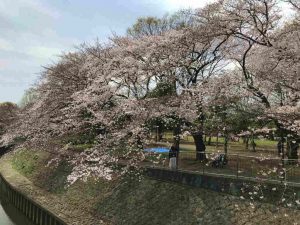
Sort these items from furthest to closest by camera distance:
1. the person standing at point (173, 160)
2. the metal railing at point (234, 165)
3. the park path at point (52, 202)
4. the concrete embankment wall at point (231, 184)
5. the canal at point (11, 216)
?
1. the canal at point (11, 216)
2. the person standing at point (173, 160)
3. the park path at point (52, 202)
4. the metal railing at point (234, 165)
5. the concrete embankment wall at point (231, 184)

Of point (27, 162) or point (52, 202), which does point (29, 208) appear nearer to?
point (52, 202)

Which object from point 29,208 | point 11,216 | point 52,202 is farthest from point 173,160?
point 11,216

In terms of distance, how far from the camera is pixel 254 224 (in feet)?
47.6

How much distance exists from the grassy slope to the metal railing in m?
1.23

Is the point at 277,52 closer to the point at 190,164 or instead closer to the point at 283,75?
the point at 283,75

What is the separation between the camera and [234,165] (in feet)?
59.5

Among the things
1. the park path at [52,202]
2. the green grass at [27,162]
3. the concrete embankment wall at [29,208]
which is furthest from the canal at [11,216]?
the green grass at [27,162]

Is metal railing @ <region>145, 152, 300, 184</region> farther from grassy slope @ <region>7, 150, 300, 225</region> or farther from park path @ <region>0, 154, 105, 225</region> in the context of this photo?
park path @ <region>0, 154, 105, 225</region>

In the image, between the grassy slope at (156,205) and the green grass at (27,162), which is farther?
the green grass at (27,162)

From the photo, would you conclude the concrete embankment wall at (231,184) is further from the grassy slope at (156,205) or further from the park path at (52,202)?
the park path at (52,202)

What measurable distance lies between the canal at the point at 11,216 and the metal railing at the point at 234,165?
10867mm

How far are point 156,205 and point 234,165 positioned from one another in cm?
427

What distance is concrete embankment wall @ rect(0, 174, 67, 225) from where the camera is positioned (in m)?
22.1

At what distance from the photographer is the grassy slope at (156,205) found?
15219mm
